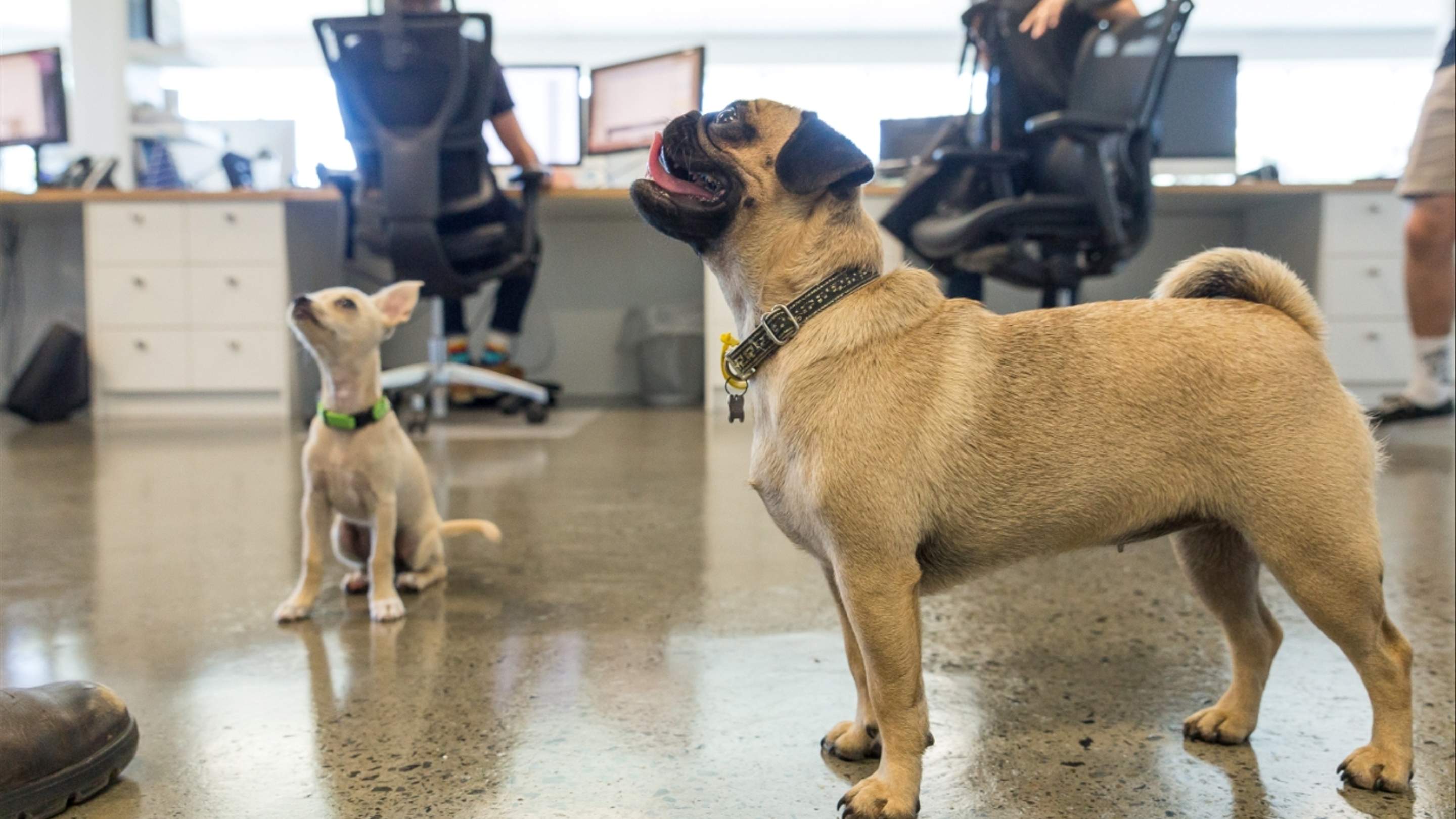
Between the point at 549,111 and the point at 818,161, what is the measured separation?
5489 millimetres

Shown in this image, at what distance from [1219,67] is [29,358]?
6926 mm

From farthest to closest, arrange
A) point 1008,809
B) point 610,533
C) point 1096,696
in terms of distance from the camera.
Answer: point 610,533 → point 1096,696 → point 1008,809

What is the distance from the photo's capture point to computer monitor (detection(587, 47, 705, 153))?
19.6ft

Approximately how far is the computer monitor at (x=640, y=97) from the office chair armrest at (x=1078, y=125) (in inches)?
96.1

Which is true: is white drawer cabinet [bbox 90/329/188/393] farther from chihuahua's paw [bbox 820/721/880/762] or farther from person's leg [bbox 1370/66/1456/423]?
person's leg [bbox 1370/66/1456/423]

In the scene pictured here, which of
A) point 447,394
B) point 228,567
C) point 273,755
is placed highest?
point 273,755

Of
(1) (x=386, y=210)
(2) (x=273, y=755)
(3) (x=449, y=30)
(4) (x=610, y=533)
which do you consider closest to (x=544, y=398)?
(1) (x=386, y=210)

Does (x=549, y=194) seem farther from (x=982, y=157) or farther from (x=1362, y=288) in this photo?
(x=1362, y=288)

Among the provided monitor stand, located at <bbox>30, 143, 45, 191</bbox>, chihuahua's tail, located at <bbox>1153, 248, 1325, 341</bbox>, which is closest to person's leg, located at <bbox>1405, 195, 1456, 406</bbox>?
chihuahua's tail, located at <bbox>1153, 248, 1325, 341</bbox>

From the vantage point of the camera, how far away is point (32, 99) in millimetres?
6520

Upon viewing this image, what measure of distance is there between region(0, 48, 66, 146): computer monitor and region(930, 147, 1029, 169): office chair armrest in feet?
17.7

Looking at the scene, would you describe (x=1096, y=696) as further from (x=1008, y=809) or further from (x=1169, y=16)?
(x=1169, y=16)

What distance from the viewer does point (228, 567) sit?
2479mm

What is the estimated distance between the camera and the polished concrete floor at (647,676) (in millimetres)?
1286
